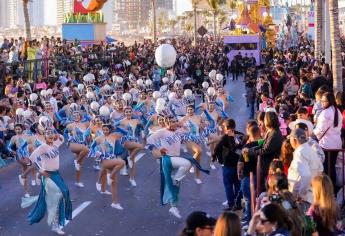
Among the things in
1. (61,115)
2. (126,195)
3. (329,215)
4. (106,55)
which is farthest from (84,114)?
(106,55)

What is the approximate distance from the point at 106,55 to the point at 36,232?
2963 cm

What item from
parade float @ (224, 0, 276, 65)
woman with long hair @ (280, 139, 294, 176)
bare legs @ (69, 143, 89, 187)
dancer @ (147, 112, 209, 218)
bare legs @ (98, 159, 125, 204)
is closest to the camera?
woman with long hair @ (280, 139, 294, 176)

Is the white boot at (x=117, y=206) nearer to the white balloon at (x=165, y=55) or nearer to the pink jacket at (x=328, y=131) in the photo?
the pink jacket at (x=328, y=131)

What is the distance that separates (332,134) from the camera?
12.9 meters

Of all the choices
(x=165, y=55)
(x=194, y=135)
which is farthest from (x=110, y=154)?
(x=165, y=55)

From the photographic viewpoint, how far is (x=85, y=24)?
54.6 m

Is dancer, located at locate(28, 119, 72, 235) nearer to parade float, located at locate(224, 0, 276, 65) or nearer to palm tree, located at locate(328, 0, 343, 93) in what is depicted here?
palm tree, located at locate(328, 0, 343, 93)

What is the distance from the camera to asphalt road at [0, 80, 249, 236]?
13.4 metres

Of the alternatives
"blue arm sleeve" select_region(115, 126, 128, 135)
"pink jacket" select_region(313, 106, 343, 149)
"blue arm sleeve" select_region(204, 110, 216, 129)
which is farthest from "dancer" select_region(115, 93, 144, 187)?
"pink jacket" select_region(313, 106, 343, 149)

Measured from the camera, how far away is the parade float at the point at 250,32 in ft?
172

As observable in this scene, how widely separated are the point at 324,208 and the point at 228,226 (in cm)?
169

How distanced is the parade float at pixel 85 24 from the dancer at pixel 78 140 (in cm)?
3647

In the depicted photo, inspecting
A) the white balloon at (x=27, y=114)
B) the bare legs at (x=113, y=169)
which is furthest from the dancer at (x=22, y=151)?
the bare legs at (x=113, y=169)

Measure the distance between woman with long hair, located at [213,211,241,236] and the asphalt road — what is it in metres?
6.08
